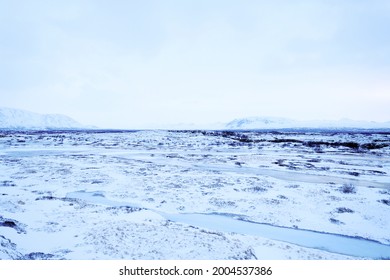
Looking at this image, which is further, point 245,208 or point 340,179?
point 340,179

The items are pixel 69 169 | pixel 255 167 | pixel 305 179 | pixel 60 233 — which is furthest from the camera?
pixel 255 167

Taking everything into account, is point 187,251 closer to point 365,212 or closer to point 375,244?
point 375,244

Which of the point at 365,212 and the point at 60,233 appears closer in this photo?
the point at 60,233

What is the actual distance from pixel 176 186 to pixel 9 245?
736 cm

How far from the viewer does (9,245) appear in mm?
6180

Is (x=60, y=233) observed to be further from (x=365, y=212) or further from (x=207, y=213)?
(x=365, y=212)

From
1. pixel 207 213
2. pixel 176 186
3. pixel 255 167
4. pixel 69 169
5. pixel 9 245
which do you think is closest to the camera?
pixel 9 245
